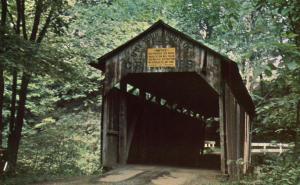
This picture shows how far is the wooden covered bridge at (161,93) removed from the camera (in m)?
11.2

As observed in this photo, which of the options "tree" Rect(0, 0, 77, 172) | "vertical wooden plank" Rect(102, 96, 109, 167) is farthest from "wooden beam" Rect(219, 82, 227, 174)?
"tree" Rect(0, 0, 77, 172)

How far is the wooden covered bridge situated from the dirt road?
740 millimetres

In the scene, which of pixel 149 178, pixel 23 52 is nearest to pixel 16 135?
pixel 23 52

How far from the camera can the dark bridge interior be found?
14109 millimetres

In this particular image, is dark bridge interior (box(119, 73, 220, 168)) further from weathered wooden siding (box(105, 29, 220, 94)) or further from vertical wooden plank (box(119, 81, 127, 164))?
weathered wooden siding (box(105, 29, 220, 94))

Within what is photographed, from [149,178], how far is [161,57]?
3434 mm

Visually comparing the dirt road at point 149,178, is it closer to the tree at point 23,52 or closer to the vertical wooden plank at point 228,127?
the vertical wooden plank at point 228,127

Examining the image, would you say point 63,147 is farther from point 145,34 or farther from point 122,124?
point 145,34

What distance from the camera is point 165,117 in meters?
17.5

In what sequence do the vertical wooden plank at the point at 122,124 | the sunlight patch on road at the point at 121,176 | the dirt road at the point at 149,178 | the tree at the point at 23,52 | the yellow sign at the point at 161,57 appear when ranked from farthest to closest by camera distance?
the vertical wooden plank at the point at 122,124 → the yellow sign at the point at 161,57 → the sunlight patch on road at the point at 121,176 → the dirt road at the point at 149,178 → the tree at the point at 23,52

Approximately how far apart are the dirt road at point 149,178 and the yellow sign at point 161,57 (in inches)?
120

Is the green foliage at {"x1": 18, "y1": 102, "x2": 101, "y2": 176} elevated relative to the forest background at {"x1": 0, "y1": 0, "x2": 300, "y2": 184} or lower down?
lower down

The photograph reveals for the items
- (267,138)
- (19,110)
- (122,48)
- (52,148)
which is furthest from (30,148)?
(267,138)

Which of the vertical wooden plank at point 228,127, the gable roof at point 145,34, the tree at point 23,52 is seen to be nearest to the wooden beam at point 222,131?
the vertical wooden plank at point 228,127
